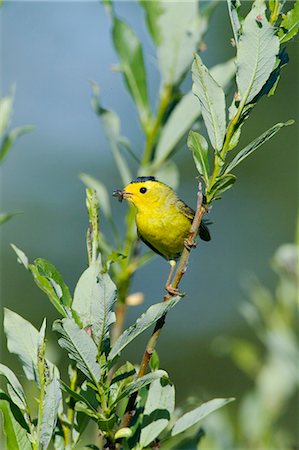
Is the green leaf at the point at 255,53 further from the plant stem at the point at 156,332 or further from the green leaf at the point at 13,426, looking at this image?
the green leaf at the point at 13,426

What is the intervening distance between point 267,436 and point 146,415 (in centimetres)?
64

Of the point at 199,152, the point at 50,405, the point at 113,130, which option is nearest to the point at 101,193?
the point at 113,130

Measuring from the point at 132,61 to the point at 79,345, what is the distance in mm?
1143

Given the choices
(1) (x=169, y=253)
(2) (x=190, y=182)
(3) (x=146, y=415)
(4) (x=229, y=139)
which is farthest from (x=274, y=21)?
(2) (x=190, y=182)

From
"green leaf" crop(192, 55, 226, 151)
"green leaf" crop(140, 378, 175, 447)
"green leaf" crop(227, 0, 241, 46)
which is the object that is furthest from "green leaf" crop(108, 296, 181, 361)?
"green leaf" crop(227, 0, 241, 46)

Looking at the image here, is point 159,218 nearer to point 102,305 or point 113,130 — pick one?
point 113,130

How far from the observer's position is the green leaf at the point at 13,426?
1112 mm

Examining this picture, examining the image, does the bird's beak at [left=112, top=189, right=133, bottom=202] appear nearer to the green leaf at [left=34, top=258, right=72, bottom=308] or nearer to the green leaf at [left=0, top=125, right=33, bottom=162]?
the green leaf at [left=0, top=125, right=33, bottom=162]

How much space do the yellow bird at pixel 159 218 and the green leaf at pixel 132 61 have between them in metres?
0.35

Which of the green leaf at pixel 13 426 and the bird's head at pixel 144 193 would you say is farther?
the bird's head at pixel 144 193

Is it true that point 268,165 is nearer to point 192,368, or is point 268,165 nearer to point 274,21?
point 192,368

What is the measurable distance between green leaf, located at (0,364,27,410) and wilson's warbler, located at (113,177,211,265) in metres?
1.23

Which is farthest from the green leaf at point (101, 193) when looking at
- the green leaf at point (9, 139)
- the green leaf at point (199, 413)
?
the green leaf at point (199, 413)

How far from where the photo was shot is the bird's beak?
88.5 inches
